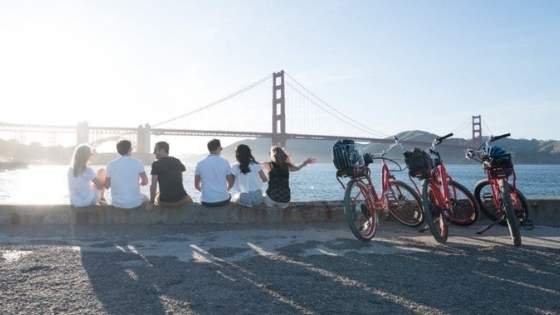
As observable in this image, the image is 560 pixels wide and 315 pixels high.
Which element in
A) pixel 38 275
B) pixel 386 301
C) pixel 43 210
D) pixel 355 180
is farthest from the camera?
pixel 43 210

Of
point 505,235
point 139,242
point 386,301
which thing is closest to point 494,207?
point 505,235

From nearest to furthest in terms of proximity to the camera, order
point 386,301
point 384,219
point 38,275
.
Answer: point 386,301
point 38,275
point 384,219

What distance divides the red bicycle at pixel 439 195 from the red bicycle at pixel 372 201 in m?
0.17

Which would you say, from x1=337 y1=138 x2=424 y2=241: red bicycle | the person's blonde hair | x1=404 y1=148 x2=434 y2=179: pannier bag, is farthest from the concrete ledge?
x1=404 y1=148 x2=434 y2=179: pannier bag

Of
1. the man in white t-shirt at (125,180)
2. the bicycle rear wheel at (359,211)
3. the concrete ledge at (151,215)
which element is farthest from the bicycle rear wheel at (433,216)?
the man in white t-shirt at (125,180)

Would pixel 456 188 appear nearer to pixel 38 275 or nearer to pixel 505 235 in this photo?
pixel 505 235

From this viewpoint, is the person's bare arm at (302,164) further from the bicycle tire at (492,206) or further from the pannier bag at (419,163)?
the bicycle tire at (492,206)

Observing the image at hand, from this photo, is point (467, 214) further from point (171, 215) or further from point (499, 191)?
point (171, 215)

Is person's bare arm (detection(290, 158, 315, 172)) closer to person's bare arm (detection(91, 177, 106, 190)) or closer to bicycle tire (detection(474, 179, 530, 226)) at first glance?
bicycle tire (detection(474, 179, 530, 226))

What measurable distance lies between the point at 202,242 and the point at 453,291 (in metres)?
2.08

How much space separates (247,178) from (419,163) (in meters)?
1.79

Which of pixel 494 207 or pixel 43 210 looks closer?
pixel 494 207

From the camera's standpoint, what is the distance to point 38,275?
9.18 ft

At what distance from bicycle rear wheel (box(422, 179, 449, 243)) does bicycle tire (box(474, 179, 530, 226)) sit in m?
0.55
